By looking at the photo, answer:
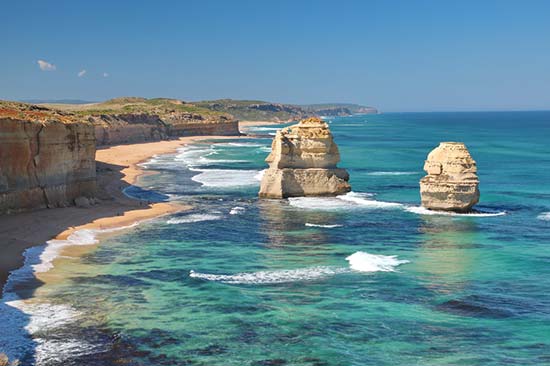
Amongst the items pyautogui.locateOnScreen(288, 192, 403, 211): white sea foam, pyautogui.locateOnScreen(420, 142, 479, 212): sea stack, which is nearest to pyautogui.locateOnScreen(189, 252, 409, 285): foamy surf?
pyautogui.locateOnScreen(420, 142, 479, 212): sea stack

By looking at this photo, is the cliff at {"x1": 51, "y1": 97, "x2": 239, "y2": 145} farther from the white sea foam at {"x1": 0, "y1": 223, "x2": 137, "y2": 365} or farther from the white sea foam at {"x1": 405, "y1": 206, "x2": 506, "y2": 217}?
the white sea foam at {"x1": 0, "y1": 223, "x2": 137, "y2": 365}

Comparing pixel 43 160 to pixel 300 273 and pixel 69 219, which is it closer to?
pixel 69 219

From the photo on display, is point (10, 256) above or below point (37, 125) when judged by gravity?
below

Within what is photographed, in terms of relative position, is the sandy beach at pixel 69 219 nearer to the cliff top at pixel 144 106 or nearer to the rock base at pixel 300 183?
the rock base at pixel 300 183

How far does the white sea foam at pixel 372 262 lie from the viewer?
2538cm

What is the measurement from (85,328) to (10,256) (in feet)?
32.4

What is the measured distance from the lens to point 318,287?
22.8 m

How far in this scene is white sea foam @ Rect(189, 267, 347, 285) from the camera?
77.8 ft

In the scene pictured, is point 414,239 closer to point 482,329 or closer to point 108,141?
point 482,329

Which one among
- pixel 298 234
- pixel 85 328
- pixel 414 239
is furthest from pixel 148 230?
pixel 85 328

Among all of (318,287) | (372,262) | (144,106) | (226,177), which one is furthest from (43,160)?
(144,106)

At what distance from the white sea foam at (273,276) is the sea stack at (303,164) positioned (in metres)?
17.9

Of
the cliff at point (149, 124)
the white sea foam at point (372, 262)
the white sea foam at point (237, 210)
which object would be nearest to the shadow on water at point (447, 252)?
the white sea foam at point (372, 262)

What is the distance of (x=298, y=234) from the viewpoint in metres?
32.1
